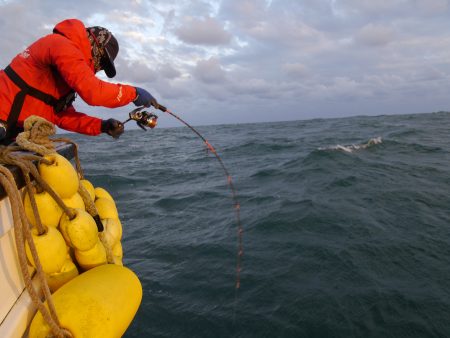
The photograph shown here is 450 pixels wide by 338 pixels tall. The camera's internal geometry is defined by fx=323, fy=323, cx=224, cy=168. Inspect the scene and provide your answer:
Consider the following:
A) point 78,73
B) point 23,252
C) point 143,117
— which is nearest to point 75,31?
point 78,73

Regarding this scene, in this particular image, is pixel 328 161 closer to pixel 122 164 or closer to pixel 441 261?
pixel 441 261

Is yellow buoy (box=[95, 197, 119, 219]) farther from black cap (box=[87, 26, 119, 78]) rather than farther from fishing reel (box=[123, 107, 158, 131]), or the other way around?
black cap (box=[87, 26, 119, 78])

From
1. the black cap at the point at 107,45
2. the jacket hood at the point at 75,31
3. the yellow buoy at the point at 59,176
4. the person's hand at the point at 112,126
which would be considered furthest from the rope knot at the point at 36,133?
the person's hand at the point at 112,126

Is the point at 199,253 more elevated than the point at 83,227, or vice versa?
the point at 83,227

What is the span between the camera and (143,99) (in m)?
3.18

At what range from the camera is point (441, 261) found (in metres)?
4.67

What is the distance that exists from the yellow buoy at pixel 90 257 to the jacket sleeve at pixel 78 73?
1312 millimetres

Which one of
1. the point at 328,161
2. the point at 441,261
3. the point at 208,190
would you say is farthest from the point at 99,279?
the point at 328,161

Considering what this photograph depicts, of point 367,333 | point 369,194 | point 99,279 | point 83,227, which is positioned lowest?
point 367,333

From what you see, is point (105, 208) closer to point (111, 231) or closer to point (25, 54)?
point (111, 231)

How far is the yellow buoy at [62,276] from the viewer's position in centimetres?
179

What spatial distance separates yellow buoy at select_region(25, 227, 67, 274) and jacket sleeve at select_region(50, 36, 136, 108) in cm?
Result: 134

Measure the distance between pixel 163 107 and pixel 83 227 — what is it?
1.96m

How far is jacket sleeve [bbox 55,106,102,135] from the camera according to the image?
3.69m
